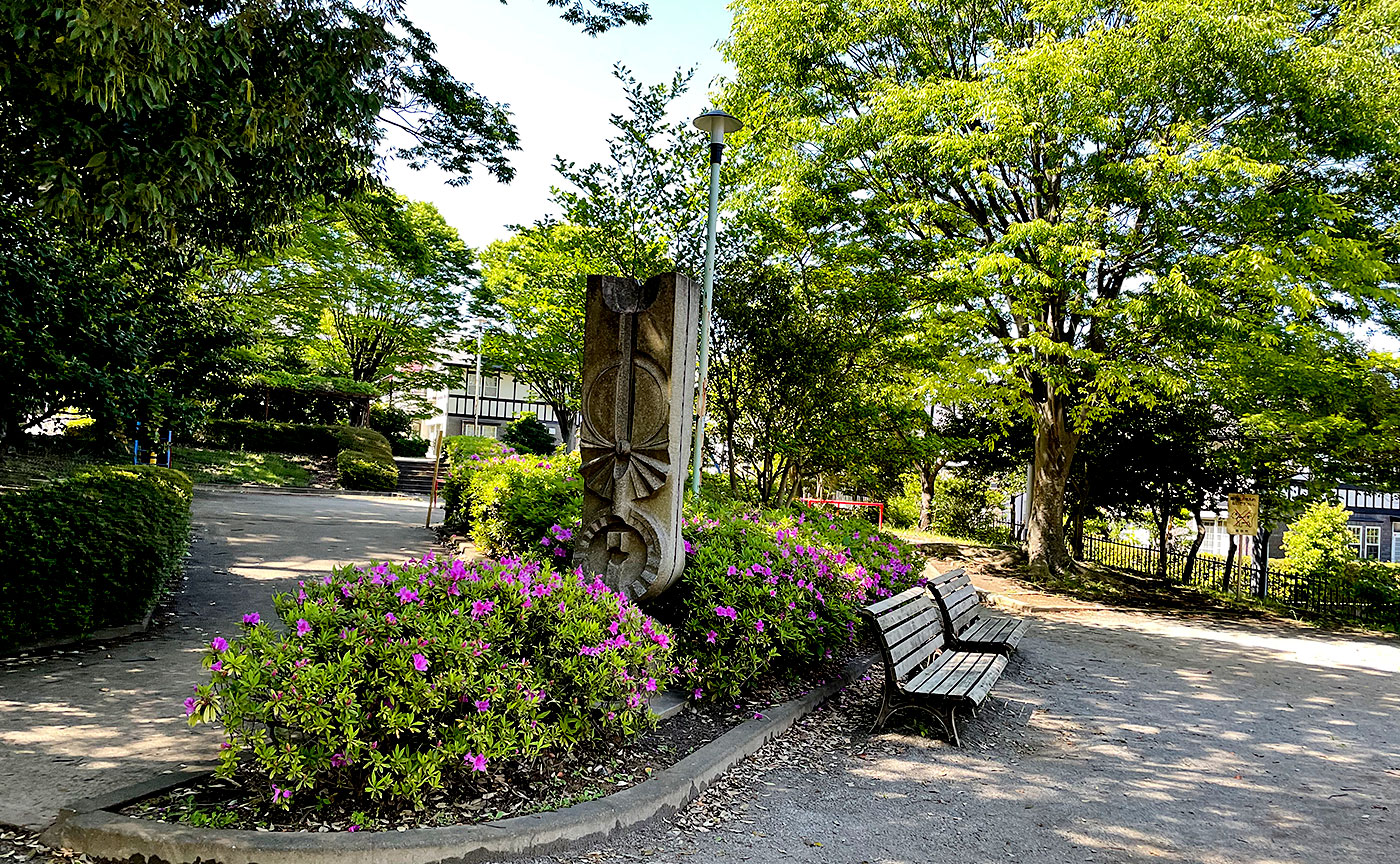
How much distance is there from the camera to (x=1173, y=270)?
11.0 meters

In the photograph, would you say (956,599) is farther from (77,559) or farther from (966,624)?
(77,559)

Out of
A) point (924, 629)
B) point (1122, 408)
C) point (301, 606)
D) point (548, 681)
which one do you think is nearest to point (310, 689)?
point (301, 606)

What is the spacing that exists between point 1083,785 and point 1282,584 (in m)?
12.4

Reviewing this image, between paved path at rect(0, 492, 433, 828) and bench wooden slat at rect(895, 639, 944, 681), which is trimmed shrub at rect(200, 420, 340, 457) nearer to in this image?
paved path at rect(0, 492, 433, 828)

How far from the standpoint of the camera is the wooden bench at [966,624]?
7.07 m

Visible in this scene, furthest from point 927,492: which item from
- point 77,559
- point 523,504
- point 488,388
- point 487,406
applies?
point 488,388

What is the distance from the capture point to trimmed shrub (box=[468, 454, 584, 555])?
7.98 meters

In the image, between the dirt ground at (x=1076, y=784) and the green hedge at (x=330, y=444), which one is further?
the green hedge at (x=330, y=444)

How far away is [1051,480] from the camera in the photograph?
1505 centimetres

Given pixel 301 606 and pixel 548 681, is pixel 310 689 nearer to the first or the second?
pixel 301 606

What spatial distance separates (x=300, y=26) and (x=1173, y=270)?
10273 millimetres

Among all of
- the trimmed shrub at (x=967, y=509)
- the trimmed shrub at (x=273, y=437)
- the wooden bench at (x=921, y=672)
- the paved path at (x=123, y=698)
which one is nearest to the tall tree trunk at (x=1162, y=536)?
the trimmed shrub at (x=967, y=509)

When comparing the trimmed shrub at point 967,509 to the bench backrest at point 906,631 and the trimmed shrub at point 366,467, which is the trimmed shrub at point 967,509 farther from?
the bench backrest at point 906,631

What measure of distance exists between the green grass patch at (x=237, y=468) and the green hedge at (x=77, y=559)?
17.7 m
